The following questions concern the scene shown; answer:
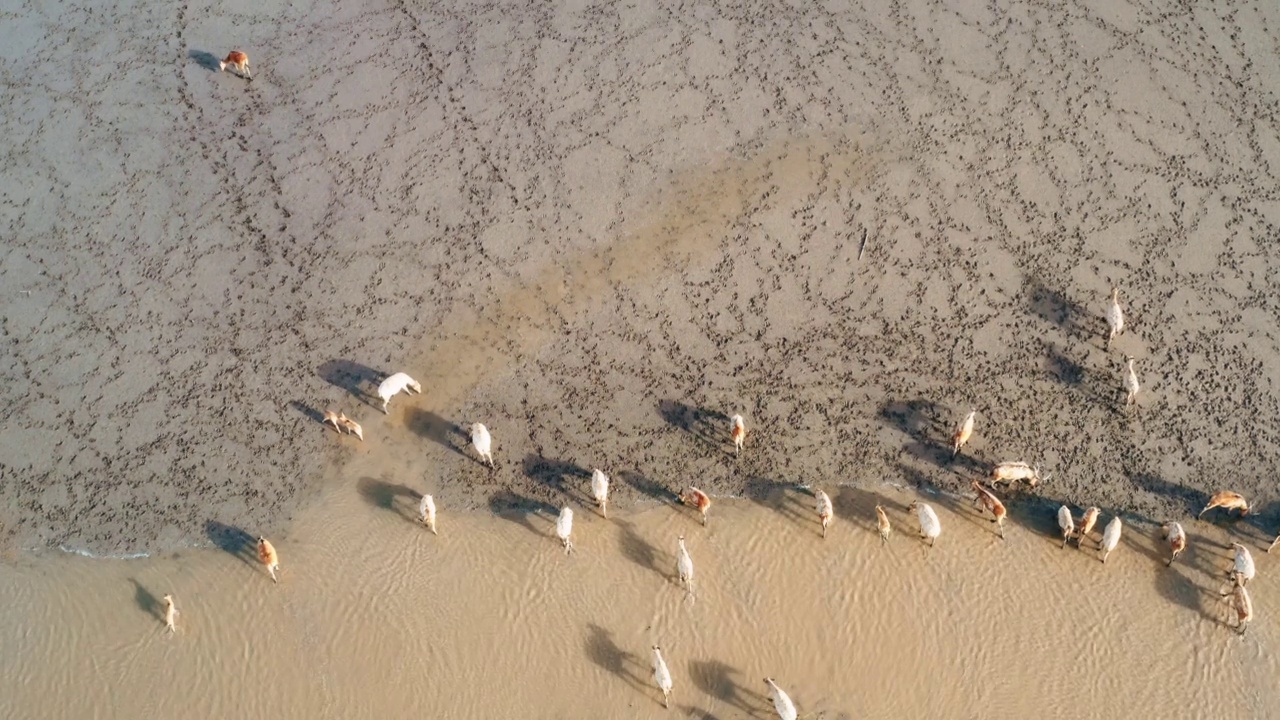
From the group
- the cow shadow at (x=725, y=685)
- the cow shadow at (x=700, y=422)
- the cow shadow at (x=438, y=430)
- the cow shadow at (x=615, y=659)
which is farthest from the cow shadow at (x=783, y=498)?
the cow shadow at (x=438, y=430)

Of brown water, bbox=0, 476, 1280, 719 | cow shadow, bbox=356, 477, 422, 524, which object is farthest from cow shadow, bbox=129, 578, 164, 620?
cow shadow, bbox=356, 477, 422, 524

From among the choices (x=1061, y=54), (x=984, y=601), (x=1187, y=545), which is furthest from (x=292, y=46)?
(x=1187, y=545)

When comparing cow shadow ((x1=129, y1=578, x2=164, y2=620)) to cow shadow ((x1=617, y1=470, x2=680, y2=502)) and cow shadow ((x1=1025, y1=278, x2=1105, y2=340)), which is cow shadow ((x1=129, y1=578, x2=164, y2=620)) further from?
cow shadow ((x1=1025, y1=278, x2=1105, y2=340))

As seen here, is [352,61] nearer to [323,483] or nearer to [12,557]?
[323,483]

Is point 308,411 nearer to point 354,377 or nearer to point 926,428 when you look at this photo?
point 354,377

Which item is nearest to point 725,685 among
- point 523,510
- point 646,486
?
point 646,486
